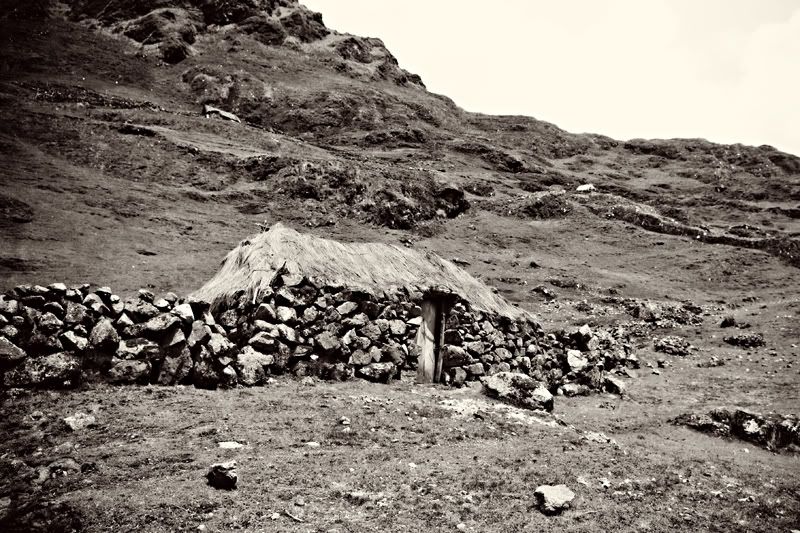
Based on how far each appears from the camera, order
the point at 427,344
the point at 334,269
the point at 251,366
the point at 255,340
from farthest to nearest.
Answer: the point at 427,344 < the point at 334,269 < the point at 255,340 < the point at 251,366

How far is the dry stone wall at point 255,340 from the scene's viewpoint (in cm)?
836

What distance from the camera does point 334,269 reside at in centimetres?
1305

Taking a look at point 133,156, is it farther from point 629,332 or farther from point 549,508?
point 549,508

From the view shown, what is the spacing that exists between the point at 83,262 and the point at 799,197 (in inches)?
3762

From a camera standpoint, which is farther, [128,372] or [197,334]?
[197,334]

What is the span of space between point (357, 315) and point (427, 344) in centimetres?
260

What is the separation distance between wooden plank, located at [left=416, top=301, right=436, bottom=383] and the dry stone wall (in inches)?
11.8

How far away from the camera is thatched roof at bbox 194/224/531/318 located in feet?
40.3

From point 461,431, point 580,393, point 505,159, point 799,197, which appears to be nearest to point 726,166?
point 799,197

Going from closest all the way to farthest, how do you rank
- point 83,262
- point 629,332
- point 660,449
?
point 660,449 → point 83,262 → point 629,332

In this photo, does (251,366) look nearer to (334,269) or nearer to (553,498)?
(334,269)

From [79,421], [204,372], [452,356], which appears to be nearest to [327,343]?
[204,372]

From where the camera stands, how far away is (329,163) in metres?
46.6

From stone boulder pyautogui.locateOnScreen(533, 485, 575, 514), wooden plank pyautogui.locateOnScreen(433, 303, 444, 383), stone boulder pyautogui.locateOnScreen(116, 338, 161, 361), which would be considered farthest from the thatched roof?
stone boulder pyautogui.locateOnScreen(533, 485, 575, 514)
